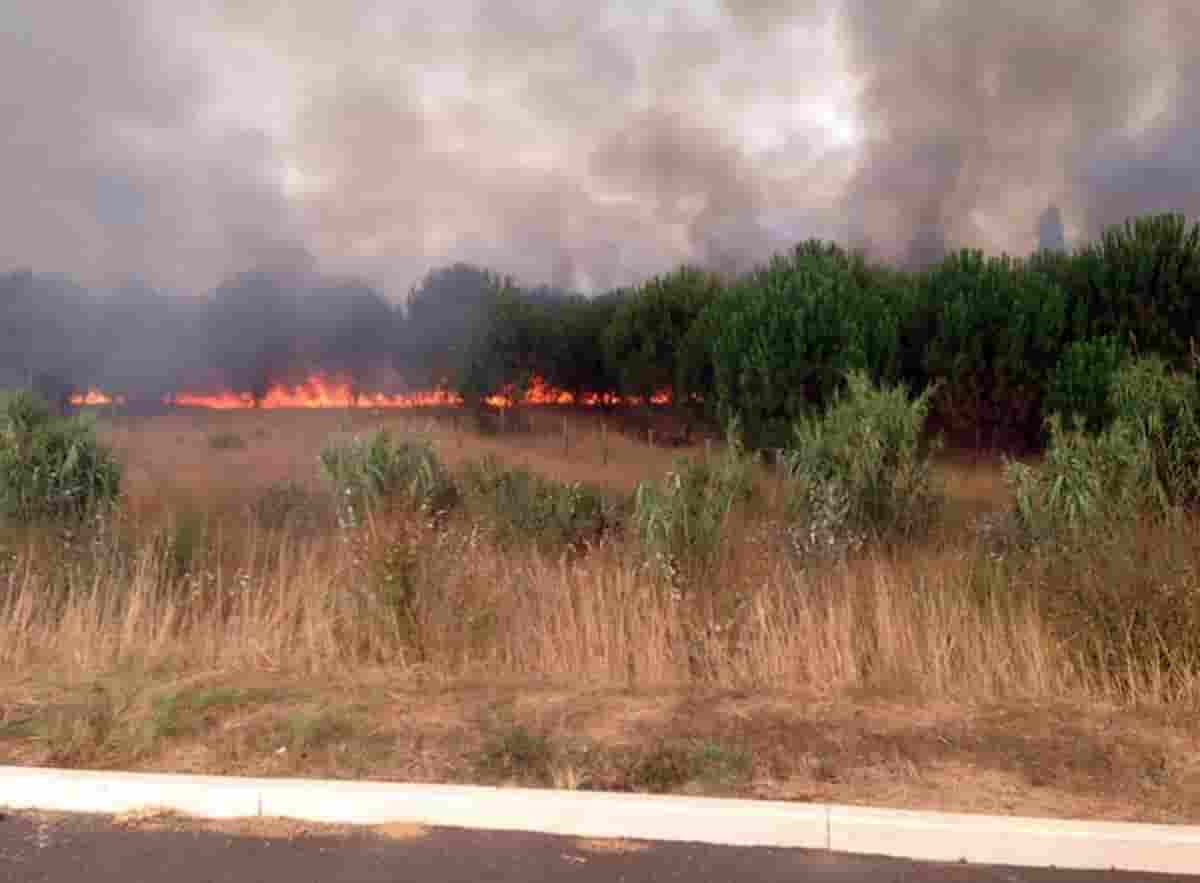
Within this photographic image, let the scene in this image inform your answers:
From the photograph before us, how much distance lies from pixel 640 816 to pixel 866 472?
21.8ft

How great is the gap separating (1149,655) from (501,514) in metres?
6.17

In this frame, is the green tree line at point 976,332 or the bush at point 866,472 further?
the green tree line at point 976,332

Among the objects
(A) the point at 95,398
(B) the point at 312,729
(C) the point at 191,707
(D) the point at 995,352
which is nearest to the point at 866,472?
(B) the point at 312,729

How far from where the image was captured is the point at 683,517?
9.07 meters

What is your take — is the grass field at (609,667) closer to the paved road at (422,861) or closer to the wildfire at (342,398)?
the paved road at (422,861)

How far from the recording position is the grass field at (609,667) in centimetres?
626

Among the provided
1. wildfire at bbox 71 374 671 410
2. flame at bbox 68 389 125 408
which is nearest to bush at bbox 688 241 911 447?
wildfire at bbox 71 374 671 410

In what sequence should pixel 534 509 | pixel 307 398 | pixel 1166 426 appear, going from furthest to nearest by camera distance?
1. pixel 307 398
2. pixel 534 509
3. pixel 1166 426

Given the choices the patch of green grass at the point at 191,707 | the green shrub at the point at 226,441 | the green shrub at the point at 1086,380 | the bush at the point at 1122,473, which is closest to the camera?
the patch of green grass at the point at 191,707

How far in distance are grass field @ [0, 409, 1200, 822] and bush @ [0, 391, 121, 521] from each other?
2.81 ft

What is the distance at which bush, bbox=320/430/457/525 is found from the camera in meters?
10.7

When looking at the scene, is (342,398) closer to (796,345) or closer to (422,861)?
(796,345)

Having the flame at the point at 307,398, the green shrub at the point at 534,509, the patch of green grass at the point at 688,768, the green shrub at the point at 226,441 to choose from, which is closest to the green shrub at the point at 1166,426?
the patch of green grass at the point at 688,768

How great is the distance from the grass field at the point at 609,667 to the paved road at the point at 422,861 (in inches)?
23.0
